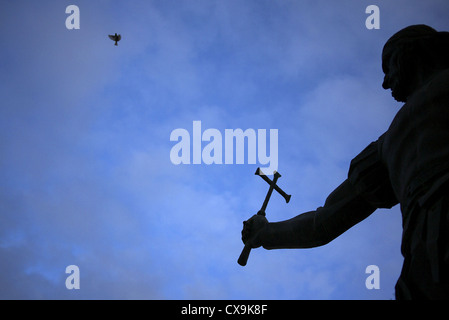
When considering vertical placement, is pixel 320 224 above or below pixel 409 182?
below

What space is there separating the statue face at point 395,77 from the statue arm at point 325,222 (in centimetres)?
122

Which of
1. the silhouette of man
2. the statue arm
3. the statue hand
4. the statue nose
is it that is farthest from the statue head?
the statue hand

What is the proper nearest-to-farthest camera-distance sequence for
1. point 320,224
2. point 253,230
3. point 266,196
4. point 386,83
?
point 386,83 → point 320,224 → point 253,230 → point 266,196

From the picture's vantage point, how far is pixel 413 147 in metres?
4.94

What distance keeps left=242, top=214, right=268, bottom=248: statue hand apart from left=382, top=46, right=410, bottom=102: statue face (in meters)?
2.47

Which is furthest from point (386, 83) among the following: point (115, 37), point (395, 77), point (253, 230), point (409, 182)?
point (115, 37)

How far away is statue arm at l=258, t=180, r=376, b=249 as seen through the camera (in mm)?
5934

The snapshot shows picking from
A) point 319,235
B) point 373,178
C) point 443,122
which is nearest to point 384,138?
point 373,178

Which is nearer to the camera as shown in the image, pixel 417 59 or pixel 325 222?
pixel 417 59

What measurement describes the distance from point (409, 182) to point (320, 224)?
5.18ft

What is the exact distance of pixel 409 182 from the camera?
4.75 meters

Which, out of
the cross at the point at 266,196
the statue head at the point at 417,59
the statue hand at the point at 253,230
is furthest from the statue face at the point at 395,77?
the cross at the point at 266,196

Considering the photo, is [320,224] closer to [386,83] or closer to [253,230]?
[253,230]
